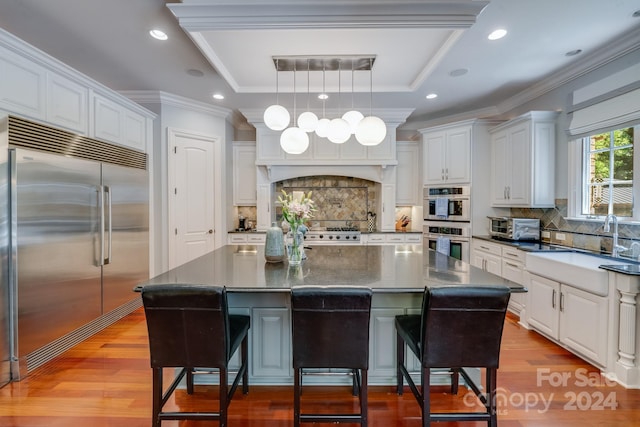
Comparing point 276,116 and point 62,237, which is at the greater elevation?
point 276,116

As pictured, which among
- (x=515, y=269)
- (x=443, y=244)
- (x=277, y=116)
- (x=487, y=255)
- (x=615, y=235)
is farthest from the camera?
(x=443, y=244)

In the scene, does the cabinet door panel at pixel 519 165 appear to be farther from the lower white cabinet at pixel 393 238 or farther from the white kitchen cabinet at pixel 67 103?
the white kitchen cabinet at pixel 67 103

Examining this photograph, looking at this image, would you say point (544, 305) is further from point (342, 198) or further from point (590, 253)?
point (342, 198)

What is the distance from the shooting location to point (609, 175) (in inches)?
A: 121

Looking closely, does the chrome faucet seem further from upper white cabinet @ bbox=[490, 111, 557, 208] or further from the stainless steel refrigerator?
the stainless steel refrigerator

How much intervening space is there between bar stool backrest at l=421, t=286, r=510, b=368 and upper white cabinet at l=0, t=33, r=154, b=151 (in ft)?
10.5

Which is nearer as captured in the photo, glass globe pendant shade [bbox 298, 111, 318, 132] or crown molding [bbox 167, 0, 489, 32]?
crown molding [bbox 167, 0, 489, 32]

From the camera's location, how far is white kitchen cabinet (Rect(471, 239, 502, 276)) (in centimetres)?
375

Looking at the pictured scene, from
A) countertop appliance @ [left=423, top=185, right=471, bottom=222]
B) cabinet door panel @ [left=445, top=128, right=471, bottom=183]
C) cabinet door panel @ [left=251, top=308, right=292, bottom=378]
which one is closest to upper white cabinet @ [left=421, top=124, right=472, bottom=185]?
cabinet door panel @ [left=445, top=128, right=471, bottom=183]

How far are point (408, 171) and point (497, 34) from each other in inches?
107

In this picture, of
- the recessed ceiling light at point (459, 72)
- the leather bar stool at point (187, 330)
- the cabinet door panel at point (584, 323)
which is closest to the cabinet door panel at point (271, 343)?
the leather bar stool at point (187, 330)

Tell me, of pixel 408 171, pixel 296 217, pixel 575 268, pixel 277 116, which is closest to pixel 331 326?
pixel 296 217

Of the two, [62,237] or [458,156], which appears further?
[458,156]

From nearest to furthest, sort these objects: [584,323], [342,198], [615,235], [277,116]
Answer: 1. [277,116]
2. [584,323]
3. [615,235]
4. [342,198]
